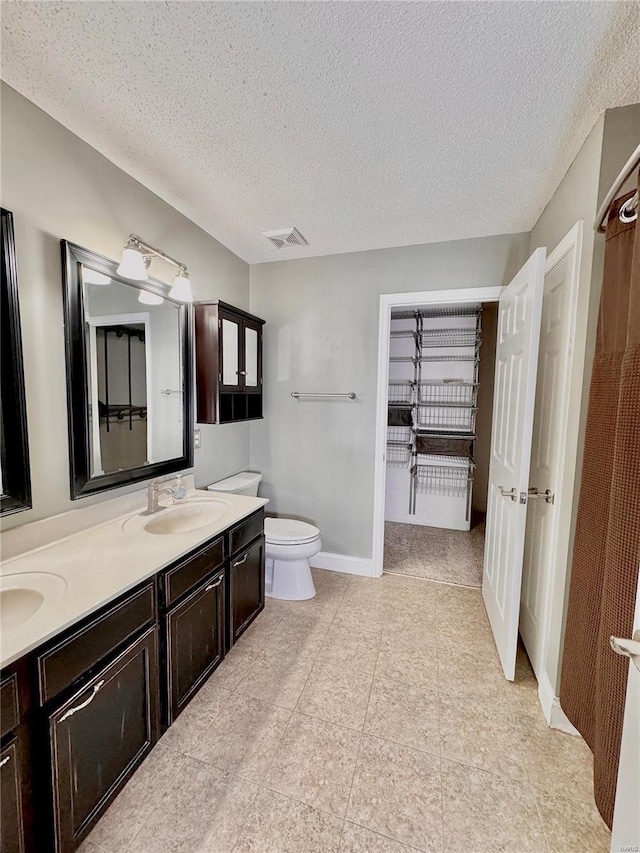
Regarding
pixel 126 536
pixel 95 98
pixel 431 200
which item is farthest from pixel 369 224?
pixel 126 536

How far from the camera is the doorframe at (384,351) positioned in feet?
7.71

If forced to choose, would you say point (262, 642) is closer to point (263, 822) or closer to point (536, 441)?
point (263, 822)

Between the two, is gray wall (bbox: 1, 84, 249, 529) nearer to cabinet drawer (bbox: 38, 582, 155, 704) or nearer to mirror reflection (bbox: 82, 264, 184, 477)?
mirror reflection (bbox: 82, 264, 184, 477)

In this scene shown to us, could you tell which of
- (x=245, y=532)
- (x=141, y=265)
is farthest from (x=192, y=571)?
(x=141, y=265)

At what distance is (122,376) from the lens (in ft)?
5.56

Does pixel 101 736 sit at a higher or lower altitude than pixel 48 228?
lower

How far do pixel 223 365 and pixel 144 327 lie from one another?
1.73 ft

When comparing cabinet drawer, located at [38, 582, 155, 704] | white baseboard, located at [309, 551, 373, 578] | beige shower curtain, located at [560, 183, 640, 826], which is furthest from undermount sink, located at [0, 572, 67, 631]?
white baseboard, located at [309, 551, 373, 578]

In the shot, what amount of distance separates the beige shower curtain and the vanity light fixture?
1822mm

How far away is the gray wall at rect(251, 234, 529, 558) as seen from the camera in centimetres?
251

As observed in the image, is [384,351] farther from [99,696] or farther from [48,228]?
[99,696]

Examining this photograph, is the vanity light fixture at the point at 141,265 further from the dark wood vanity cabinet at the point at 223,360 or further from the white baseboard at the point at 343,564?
the white baseboard at the point at 343,564

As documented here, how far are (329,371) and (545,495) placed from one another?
166cm

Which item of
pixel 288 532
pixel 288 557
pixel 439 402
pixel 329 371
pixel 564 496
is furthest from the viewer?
pixel 439 402
